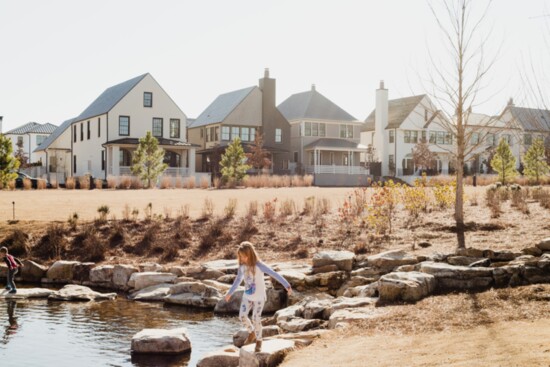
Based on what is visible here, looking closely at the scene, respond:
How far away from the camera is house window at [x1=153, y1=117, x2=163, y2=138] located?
5384 cm

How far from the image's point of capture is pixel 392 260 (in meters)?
16.6

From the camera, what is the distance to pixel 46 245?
2186 centimetres

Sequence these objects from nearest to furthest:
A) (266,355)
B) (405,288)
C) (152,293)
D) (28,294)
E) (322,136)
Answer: (266,355)
(405,288)
(28,294)
(152,293)
(322,136)

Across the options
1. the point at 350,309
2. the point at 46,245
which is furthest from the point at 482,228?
the point at 46,245

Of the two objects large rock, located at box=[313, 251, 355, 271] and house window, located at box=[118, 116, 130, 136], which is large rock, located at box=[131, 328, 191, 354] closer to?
large rock, located at box=[313, 251, 355, 271]

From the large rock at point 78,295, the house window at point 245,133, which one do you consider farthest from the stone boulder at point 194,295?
the house window at point 245,133

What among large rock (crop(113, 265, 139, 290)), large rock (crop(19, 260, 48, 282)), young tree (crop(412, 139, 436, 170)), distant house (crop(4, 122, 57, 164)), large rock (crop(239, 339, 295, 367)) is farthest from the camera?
distant house (crop(4, 122, 57, 164))

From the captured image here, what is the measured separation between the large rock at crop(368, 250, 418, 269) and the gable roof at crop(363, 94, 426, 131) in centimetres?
4635

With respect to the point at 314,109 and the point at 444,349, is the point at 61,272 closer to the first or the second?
the point at 444,349

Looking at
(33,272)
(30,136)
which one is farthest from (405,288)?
(30,136)

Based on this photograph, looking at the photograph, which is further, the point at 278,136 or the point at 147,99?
the point at 278,136

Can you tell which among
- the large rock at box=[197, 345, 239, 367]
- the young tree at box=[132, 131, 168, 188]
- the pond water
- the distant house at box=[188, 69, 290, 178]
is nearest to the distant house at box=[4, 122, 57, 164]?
the distant house at box=[188, 69, 290, 178]

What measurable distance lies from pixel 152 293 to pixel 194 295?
137cm

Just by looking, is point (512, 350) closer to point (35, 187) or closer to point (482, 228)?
point (482, 228)
